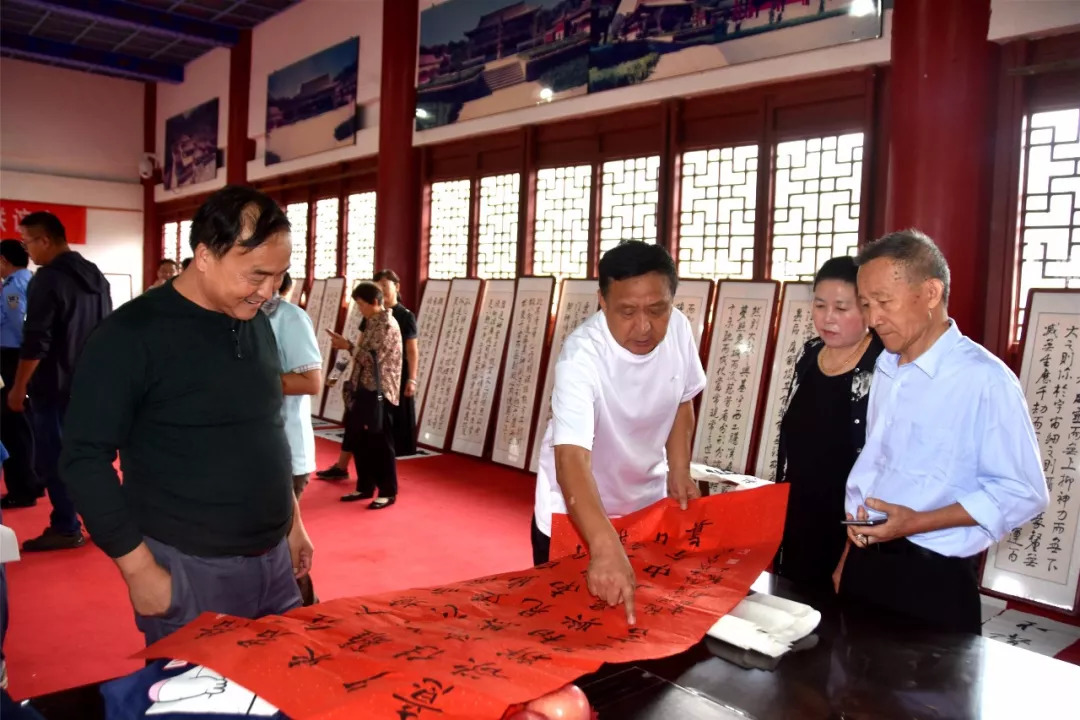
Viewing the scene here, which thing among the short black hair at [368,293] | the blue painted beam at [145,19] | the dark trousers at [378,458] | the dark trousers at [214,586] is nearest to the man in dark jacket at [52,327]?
the short black hair at [368,293]

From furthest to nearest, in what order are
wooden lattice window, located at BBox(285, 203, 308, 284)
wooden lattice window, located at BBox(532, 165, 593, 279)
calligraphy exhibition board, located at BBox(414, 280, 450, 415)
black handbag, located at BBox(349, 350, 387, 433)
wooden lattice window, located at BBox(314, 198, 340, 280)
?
wooden lattice window, located at BBox(285, 203, 308, 284) → wooden lattice window, located at BBox(314, 198, 340, 280) → calligraphy exhibition board, located at BBox(414, 280, 450, 415) → wooden lattice window, located at BBox(532, 165, 593, 279) → black handbag, located at BBox(349, 350, 387, 433)

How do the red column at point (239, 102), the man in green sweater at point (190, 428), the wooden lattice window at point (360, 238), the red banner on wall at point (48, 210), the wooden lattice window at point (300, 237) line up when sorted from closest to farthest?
the man in green sweater at point (190, 428), the wooden lattice window at point (360, 238), the wooden lattice window at point (300, 237), the red column at point (239, 102), the red banner on wall at point (48, 210)

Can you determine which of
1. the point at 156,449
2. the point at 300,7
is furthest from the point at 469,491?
the point at 300,7

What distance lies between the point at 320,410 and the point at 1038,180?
239 inches

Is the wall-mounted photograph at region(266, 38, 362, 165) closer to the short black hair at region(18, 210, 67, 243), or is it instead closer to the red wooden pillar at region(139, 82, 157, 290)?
the red wooden pillar at region(139, 82, 157, 290)

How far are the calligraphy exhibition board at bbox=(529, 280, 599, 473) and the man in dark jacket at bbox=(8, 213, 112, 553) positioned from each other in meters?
2.69

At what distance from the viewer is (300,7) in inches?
337

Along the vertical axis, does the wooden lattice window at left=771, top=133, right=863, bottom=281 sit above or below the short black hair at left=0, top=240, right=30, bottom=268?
above

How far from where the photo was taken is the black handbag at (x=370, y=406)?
452 centimetres

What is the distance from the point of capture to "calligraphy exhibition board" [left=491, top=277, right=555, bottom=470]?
5.57 metres

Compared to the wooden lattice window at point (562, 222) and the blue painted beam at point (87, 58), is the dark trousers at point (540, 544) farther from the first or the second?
the blue painted beam at point (87, 58)

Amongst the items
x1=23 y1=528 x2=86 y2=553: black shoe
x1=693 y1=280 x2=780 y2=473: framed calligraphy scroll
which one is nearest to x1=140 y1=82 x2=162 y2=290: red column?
x1=23 y1=528 x2=86 y2=553: black shoe

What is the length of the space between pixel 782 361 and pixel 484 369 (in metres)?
2.41

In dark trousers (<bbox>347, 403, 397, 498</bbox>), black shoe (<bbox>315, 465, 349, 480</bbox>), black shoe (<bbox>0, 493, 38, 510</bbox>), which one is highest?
dark trousers (<bbox>347, 403, 397, 498</bbox>)
